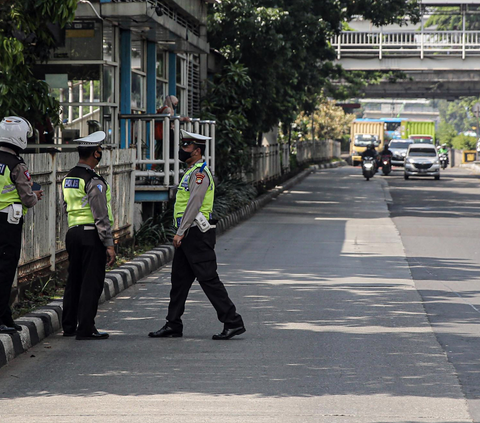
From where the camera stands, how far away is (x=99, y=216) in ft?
26.2

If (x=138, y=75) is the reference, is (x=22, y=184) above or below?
below

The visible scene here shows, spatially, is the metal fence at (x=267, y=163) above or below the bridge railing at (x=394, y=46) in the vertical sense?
below

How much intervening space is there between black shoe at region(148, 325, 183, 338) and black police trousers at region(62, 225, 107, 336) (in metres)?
0.52

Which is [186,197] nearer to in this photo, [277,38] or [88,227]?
[88,227]

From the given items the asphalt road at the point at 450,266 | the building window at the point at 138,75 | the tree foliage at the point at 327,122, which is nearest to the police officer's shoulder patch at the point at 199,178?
the asphalt road at the point at 450,266

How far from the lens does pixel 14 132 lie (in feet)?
24.1

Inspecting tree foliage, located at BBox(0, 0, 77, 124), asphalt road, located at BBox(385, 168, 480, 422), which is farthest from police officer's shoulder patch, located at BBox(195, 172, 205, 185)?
tree foliage, located at BBox(0, 0, 77, 124)

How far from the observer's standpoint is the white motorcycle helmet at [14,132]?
732cm

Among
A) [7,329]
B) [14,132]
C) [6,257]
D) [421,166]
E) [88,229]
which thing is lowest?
[7,329]

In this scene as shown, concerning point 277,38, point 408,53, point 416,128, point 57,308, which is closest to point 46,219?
point 57,308

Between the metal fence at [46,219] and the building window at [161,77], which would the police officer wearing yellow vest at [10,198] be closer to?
the metal fence at [46,219]

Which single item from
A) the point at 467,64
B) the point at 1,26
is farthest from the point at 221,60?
the point at 467,64

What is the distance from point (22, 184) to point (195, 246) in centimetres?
157

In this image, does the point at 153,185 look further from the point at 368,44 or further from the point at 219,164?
the point at 368,44
